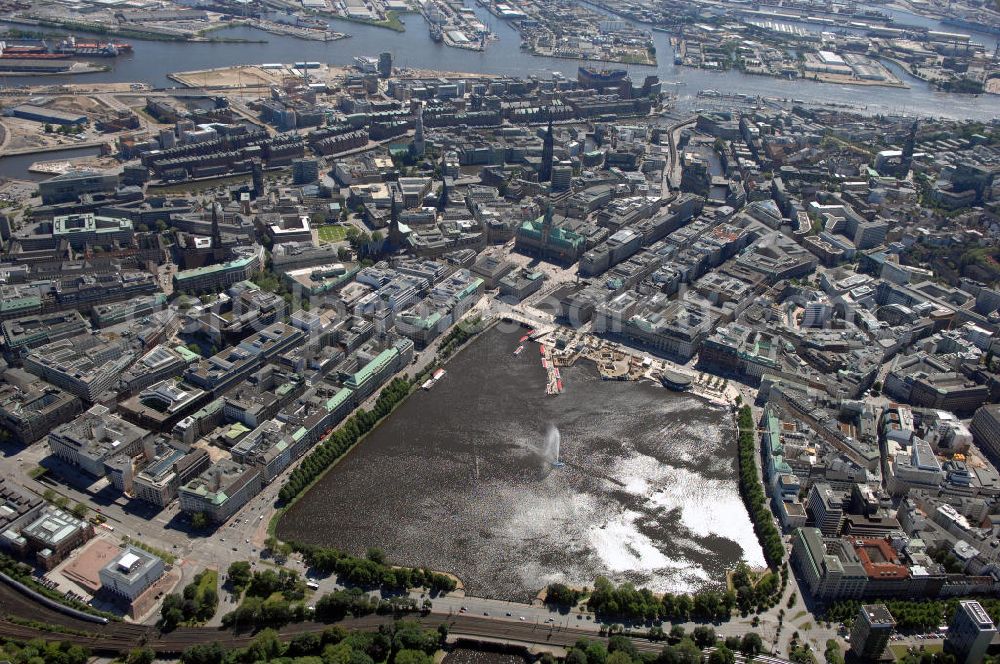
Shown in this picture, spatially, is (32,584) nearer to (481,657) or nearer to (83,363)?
(83,363)

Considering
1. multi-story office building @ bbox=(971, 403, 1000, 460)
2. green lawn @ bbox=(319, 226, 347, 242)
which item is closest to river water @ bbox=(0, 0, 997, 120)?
green lawn @ bbox=(319, 226, 347, 242)

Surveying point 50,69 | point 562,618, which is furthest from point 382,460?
point 50,69

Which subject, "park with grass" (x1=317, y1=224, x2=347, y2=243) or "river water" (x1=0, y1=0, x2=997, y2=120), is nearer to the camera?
"park with grass" (x1=317, y1=224, x2=347, y2=243)

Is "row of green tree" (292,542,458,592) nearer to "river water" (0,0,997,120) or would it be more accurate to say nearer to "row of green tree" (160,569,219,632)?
"row of green tree" (160,569,219,632)

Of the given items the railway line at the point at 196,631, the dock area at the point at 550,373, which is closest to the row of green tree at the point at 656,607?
the railway line at the point at 196,631

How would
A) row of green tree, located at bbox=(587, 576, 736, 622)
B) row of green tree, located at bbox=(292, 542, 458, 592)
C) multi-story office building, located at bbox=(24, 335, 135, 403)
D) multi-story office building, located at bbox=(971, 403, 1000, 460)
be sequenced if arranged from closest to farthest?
row of green tree, located at bbox=(587, 576, 736, 622)
row of green tree, located at bbox=(292, 542, 458, 592)
multi-story office building, located at bbox=(24, 335, 135, 403)
multi-story office building, located at bbox=(971, 403, 1000, 460)
